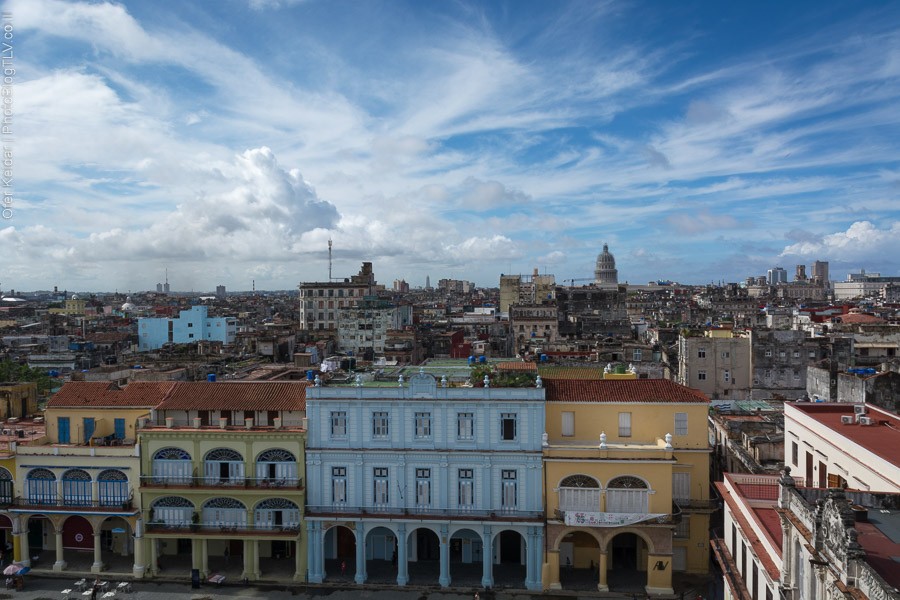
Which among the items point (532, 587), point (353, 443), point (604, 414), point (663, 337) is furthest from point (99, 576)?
point (663, 337)

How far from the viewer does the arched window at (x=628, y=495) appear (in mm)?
33469

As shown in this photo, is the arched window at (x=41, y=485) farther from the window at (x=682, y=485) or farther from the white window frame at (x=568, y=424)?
the window at (x=682, y=485)

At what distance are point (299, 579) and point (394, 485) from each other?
704 cm

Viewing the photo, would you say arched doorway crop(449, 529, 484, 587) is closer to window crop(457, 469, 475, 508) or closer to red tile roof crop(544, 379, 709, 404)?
window crop(457, 469, 475, 508)

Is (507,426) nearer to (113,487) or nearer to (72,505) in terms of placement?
(113,487)

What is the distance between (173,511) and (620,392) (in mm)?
24698

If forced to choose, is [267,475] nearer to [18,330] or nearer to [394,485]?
[394,485]

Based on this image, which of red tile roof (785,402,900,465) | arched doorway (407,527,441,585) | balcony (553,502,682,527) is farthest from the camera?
arched doorway (407,527,441,585)

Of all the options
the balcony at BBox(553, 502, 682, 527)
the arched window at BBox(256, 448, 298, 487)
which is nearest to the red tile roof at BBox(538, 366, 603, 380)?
the balcony at BBox(553, 502, 682, 527)

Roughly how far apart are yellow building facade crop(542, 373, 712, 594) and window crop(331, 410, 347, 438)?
10.7m

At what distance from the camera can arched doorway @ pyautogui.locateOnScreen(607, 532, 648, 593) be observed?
1368 inches

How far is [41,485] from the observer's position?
3700cm

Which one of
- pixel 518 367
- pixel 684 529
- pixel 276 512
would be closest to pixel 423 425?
pixel 518 367

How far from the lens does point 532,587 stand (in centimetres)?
3409
